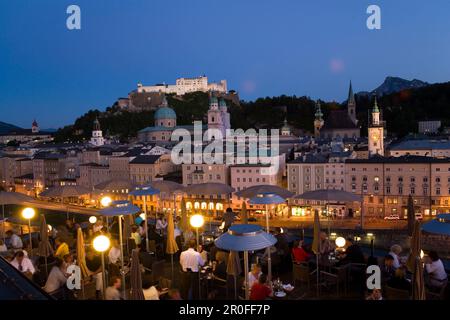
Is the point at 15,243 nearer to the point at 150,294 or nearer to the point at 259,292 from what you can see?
the point at 150,294

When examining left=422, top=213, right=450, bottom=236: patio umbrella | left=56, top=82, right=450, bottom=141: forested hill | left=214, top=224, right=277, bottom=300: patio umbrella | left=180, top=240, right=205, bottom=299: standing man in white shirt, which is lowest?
left=180, top=240, right=205, bottom=299: standing man in white shirt

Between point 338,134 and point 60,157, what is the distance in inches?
1956

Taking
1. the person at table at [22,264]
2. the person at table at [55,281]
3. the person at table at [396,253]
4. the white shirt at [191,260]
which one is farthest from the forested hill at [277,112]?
the person at table at [55,281]

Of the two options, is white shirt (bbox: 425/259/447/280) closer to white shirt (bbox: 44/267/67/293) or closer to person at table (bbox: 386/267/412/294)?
person at table (bbox: 386/267/412/294)

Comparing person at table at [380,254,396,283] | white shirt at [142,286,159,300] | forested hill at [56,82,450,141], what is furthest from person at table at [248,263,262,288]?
forested hill at [56,82,450,141]

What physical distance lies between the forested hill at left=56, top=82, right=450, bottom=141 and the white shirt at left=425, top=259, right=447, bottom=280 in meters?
83.9

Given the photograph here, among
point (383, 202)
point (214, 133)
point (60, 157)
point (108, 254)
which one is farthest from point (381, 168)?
point (60, 157)

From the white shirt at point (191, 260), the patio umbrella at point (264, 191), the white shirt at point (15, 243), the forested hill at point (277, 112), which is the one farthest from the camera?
the forested hill at point (277, 112)

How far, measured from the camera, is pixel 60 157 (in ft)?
230

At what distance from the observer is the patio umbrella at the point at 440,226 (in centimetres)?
829

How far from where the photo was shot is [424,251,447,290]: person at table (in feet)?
24.8

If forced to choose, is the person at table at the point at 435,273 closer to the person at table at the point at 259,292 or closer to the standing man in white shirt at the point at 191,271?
the person at table at the point at 259,292
